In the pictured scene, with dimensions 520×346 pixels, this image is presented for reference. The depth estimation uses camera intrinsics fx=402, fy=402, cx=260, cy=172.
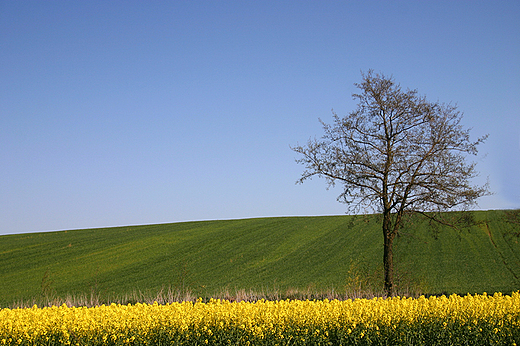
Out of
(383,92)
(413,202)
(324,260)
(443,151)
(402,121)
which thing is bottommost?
(324,260)

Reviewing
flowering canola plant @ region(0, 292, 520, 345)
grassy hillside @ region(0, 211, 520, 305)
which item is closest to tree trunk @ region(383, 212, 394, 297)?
flowering canola plant @ region(0, 292, 520, 345)

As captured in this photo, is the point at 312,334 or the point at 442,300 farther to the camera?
the point at 442,300

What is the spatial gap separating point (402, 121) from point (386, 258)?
4.12 metres

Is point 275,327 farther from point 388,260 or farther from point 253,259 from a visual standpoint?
point 253,259

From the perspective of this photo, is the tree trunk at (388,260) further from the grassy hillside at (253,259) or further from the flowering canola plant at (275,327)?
the grassy hillside at (253,259)

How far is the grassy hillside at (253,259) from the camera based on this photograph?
21.0 m

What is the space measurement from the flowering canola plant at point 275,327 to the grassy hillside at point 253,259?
35.1 feet

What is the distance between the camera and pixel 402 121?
1216 centimetres

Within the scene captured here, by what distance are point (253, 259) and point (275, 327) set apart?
832 inches

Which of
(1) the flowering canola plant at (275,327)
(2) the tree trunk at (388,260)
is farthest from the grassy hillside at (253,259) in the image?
(1) the flowering canola plant at (275,327)

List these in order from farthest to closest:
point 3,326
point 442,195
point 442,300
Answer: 1. point 442,195
2. point 442,300
3. point 3,326

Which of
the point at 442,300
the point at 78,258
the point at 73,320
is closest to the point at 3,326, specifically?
the point at 73,320

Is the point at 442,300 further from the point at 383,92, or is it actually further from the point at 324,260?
the point at 324,260

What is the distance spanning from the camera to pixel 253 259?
27094 millimetres
